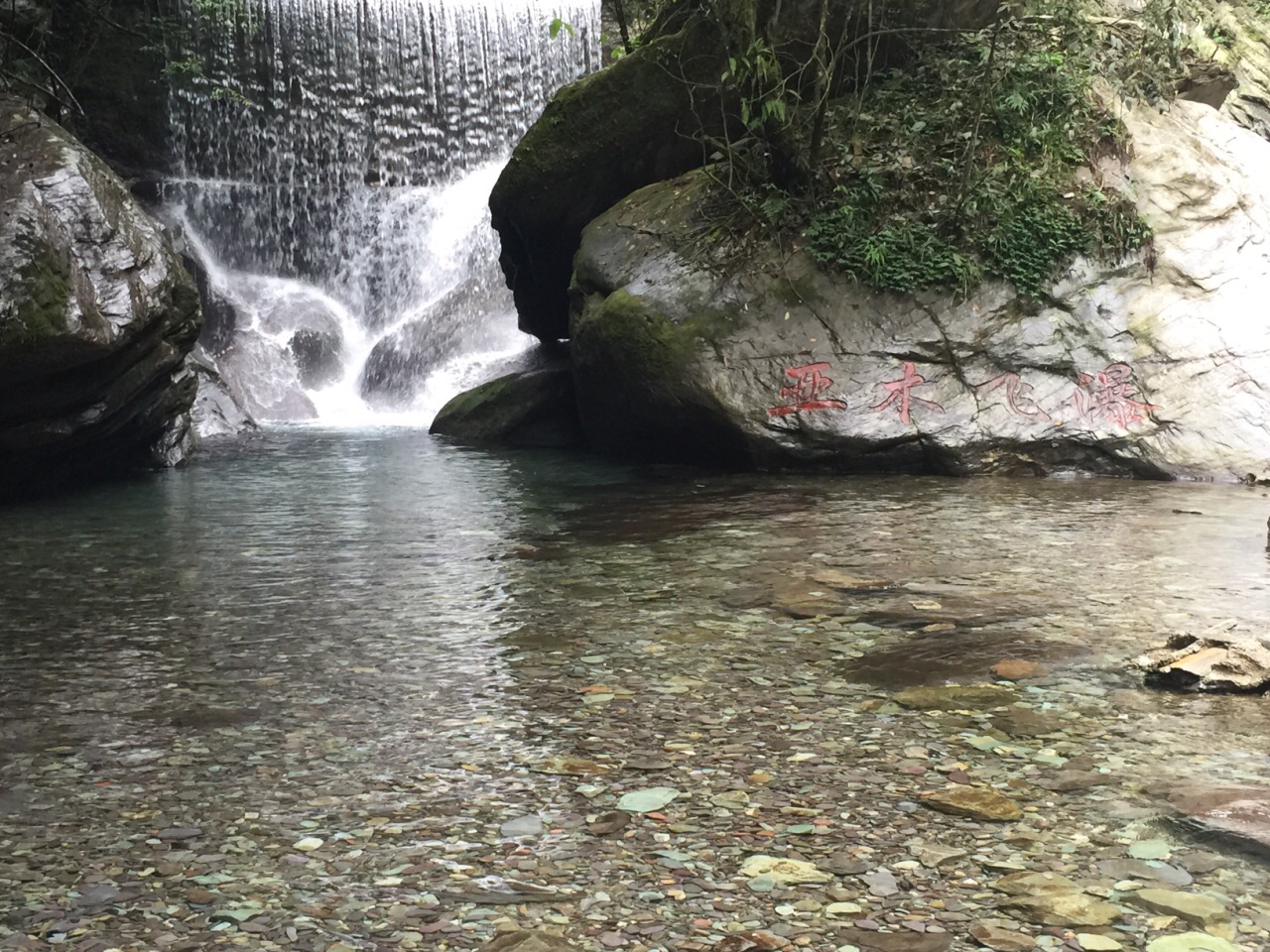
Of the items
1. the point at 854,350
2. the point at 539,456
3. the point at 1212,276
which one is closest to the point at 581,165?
the point at 539,456

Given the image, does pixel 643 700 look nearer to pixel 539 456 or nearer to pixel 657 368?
pixel 657 368

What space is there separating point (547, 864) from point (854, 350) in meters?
→ 7.57

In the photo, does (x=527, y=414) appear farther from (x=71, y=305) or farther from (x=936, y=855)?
(x=936, y=855)

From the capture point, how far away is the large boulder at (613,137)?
11.2 metres

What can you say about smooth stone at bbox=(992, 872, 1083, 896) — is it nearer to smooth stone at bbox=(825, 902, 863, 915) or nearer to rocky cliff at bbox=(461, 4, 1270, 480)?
smooth stone at bbox=(825, 902, 863, 915)

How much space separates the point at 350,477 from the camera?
33.9ft

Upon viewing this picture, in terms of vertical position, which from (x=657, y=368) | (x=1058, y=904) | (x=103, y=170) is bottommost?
(x=1058, y=904)

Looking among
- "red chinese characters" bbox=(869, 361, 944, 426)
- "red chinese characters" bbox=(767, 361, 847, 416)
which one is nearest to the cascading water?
"red chinese characters" bbox=(767, 361, 847, 416)

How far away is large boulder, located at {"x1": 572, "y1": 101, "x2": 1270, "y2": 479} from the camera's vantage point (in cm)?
945

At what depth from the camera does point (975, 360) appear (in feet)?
31.8

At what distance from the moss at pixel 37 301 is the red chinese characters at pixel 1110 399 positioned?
25.4ft

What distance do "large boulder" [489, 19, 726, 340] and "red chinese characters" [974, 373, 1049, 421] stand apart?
3.56 metres

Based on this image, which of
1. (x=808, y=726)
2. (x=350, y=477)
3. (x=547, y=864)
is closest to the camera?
(x=547, y=864)

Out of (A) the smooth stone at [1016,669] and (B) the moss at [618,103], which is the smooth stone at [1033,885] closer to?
(A) the smooth stone at [1016,669]
